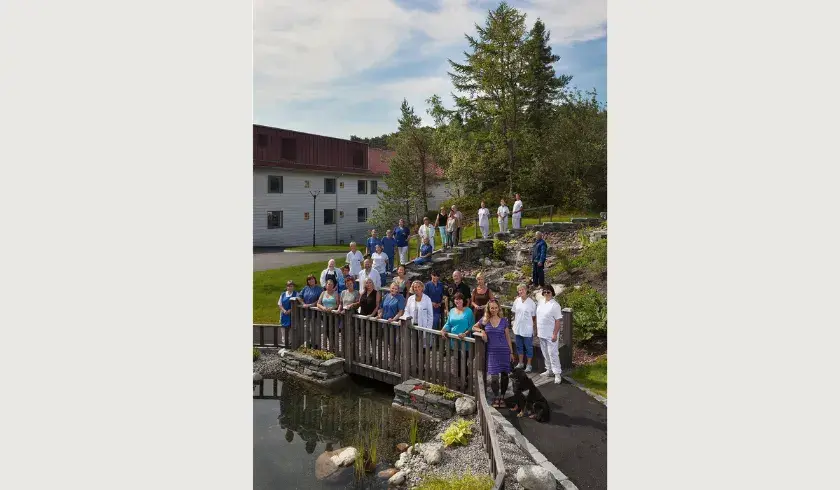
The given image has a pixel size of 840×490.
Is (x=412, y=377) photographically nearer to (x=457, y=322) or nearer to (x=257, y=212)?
(x=457, y=322)

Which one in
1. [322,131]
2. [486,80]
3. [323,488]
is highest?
[486,80]

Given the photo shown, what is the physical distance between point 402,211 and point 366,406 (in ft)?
25.5

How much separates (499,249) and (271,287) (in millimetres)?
4274

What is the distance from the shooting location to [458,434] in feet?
14.2

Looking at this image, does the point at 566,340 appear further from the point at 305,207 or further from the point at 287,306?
the point at 305,207

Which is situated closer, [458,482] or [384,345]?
[458,482]

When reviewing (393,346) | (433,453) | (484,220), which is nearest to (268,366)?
(393,346)

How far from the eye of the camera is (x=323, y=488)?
421 cm

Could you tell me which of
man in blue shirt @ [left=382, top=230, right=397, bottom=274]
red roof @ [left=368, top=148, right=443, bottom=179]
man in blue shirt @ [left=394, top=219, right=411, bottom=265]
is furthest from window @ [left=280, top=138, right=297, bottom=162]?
red roof @ [left=368, top=148, right=443, bottom=179]

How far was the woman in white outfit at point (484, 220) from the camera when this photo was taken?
9.62 m

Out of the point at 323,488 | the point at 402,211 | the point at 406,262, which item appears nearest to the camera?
the point at 323,488

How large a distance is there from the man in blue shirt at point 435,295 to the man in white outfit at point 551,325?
4.10 feet

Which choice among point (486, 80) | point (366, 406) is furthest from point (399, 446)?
point (486, 80)

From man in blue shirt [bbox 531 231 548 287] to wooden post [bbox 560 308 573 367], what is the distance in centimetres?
214
